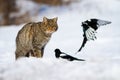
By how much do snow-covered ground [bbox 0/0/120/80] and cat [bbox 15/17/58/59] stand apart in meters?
0.15

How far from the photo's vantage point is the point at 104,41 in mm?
11344

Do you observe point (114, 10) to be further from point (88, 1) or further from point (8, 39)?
point (8, 39)

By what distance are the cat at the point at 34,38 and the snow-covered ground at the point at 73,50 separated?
0.15 m

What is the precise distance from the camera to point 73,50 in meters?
9.84

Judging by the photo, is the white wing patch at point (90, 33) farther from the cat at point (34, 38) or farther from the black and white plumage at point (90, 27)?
the cat at point (34, 38)

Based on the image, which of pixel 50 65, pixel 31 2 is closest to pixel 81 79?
pixel 50 65

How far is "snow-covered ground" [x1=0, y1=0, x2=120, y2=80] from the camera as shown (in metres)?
3.47

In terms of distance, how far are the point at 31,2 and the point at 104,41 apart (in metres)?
8.32

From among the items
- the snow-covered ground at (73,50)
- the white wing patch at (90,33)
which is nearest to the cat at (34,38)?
the snow-covered ground at (73,50)

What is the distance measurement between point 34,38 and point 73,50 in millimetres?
3313

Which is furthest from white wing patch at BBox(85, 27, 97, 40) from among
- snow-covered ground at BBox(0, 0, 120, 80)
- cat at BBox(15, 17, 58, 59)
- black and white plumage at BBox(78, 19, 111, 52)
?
cat at BBox(15, 17, 58, 59)

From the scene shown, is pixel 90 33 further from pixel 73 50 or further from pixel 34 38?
pixel 73 50

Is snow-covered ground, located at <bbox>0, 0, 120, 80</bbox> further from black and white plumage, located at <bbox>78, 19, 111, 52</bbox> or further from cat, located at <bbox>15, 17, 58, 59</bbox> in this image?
black and white plumage, located at <bbox>78, 19, 111, 52</bbox>

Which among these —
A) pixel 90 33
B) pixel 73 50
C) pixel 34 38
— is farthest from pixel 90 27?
pixel 73 50
